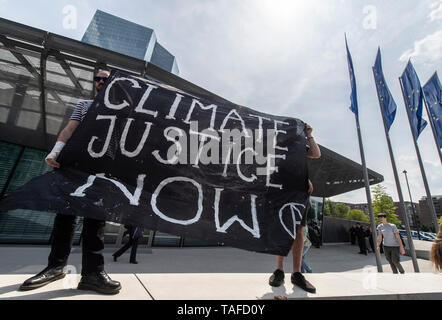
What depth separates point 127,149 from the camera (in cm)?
214

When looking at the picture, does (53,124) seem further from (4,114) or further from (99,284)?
(99,284)

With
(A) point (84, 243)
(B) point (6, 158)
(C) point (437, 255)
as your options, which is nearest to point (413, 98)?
(C) point (437, 255)

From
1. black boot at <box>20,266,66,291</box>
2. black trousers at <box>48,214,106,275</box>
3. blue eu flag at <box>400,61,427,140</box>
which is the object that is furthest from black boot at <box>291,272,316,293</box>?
blue eu flag at <box>400,61,427,140</box>

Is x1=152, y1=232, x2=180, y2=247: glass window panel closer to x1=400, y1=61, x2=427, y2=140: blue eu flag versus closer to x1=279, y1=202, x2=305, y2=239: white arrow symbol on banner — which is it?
x1=279, y1=202, x2=305, y2=239: white arrow symbol on banner

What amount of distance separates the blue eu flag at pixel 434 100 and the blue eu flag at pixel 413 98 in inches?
31.8

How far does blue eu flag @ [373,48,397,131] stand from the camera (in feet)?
24.5

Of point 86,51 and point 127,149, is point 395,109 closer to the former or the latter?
point 127,149

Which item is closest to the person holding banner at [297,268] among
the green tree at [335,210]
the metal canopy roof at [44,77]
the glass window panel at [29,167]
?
the metal canopy roof at [44,77]

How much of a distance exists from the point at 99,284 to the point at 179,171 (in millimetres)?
1134

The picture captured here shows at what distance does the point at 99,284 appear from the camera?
1.58m

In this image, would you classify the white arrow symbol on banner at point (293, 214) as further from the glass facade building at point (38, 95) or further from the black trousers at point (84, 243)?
the glass facade building at point (38, 95)

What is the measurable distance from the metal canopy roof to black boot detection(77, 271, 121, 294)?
2.29 meters
